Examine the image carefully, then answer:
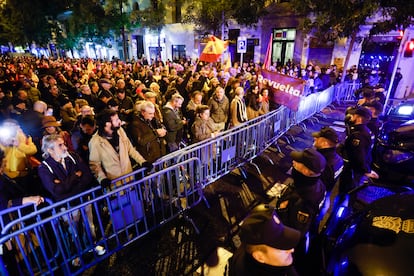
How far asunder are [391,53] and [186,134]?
17.4m

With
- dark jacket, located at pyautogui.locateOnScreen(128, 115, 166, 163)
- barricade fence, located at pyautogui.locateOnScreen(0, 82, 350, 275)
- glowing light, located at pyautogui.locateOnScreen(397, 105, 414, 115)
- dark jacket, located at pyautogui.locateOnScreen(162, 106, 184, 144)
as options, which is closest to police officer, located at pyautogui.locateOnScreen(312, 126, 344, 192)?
barricade fence, located at pyautogui.locateOnScreen(0, 82, 350, 275)

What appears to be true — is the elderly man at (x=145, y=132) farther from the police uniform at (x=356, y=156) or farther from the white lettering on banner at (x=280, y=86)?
the white lettering on banner at (x=280, y=86)

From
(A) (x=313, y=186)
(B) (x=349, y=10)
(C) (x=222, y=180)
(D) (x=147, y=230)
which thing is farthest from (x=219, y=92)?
(B) (x=349, y=10)

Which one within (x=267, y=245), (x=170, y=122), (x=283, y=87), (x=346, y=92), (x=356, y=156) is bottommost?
(x=346, y=92)

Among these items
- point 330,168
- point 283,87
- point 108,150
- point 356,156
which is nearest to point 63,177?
point 108,150

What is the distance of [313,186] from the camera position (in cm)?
280

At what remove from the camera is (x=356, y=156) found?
13.3ft

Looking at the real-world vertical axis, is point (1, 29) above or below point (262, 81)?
above

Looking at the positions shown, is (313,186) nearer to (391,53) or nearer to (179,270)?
(179,270)

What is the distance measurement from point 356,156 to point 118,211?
378 centimetres

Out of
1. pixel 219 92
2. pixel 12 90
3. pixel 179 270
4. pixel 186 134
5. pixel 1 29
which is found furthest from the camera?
pixel 1 29

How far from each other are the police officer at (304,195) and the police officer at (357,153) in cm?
161

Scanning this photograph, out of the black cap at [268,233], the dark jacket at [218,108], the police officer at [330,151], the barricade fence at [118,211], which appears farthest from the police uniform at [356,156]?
the dark jacket at [218,108]

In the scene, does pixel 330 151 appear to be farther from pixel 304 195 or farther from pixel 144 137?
pixel 144 137
